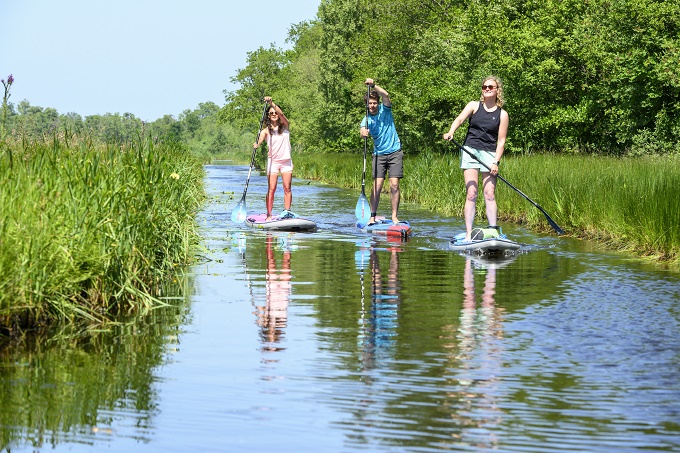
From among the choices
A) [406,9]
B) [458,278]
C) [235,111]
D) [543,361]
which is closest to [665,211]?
[458,278]

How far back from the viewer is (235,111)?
110938 mm

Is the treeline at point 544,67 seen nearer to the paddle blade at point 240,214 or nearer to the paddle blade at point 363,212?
the paddle blade at point 363,212

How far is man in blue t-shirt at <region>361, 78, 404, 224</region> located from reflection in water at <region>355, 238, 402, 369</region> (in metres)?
3.69

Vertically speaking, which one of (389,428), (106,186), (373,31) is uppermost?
(373,31)

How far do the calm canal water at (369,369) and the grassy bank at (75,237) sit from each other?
403 millimetres

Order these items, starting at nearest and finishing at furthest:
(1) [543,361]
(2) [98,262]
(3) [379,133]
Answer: (1) [543,361]
(2) [98,262]
(3) [379,133]

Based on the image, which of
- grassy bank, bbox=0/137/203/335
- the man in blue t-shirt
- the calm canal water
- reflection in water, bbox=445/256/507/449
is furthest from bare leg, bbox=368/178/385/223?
reflection in water, bbox=445/256/507/449

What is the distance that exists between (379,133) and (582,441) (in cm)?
1274

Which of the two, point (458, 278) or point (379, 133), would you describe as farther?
point (379, 133)

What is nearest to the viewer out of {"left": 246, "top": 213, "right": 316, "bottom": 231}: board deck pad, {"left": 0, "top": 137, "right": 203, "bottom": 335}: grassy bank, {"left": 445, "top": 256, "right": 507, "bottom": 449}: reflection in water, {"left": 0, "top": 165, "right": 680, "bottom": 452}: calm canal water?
{"left": 0, "top": 165, "right": 680, "bottom": 452}: calm canal water

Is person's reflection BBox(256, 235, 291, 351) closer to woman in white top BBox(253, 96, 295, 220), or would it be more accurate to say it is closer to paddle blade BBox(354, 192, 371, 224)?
woman in white top BBox(253, 96, 295, 220)

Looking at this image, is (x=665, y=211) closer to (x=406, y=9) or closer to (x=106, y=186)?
(x=106, y=186)

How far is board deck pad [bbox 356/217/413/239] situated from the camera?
17141mm

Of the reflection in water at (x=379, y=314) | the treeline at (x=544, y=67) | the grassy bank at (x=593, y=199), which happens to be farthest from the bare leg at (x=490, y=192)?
the treeline at (x=544, y=67)
